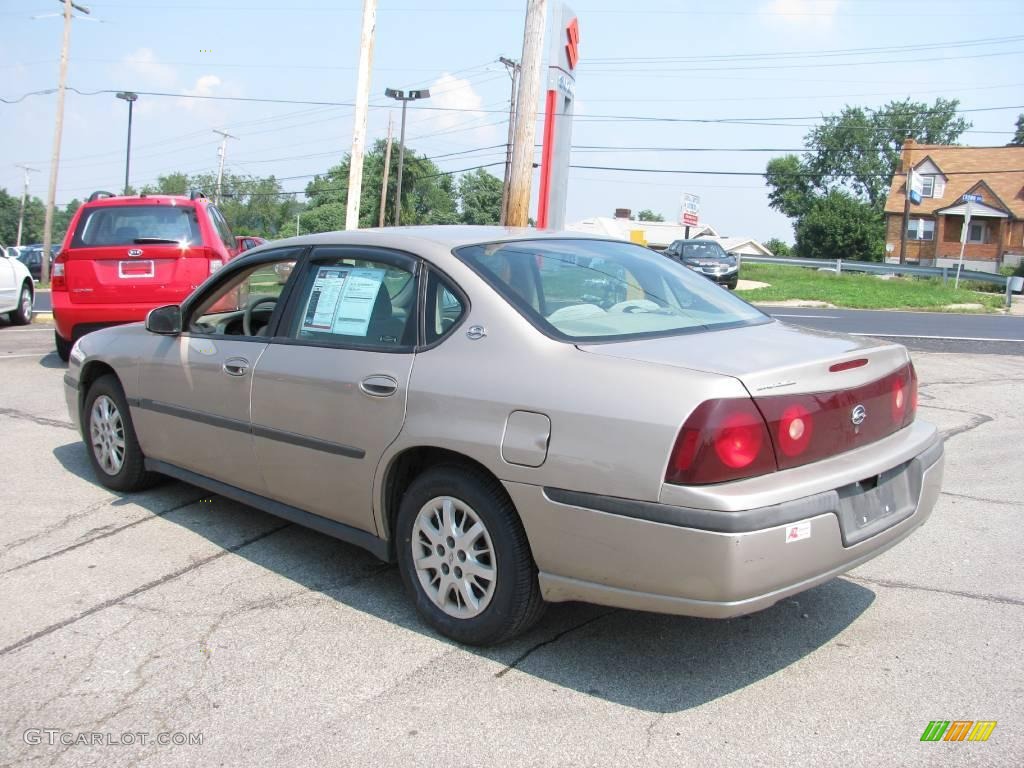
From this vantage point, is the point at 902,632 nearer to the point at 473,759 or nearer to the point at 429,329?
Result: the point at 473,759

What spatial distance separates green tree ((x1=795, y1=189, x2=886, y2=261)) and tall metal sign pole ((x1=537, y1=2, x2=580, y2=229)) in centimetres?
5590

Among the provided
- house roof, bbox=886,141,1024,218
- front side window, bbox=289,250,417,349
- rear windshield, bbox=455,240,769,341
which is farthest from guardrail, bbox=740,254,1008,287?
front side window, bbox=289,250,417,349

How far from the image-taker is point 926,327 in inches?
686

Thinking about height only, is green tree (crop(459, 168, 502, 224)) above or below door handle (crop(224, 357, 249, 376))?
above

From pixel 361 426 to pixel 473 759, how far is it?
1.47 metres

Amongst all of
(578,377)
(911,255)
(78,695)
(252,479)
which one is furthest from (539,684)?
(911,255)

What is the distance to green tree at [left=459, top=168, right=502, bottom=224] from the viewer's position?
9612 cm

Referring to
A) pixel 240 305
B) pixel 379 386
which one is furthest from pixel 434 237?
pixel 240 305

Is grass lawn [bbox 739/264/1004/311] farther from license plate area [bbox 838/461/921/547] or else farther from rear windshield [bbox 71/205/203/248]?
license plate area [bbox 838/461/921/547]

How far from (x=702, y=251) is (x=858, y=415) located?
91.9 feet

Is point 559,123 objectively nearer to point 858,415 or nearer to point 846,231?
point 858,415

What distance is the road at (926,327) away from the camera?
13.9 meters

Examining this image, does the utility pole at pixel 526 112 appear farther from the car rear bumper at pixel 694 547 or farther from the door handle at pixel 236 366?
the car rear bumper at pixel 694 547

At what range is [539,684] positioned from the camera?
3369 mm
